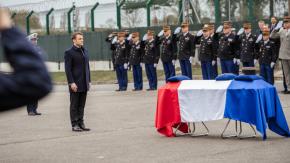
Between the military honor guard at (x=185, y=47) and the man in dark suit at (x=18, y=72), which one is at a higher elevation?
the man in dark suit at (x=18, y=72)

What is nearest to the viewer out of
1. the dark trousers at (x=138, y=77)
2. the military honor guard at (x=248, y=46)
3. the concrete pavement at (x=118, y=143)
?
the concrete pavement at (x=118, y=143)

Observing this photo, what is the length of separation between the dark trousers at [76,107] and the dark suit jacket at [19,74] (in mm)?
11023

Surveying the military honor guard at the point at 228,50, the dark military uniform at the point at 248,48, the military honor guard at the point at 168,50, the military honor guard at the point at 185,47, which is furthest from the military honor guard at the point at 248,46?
the military honor guard at the point at 168,50

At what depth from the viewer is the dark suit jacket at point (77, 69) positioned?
13377 mm

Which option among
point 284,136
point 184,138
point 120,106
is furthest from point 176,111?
point 120,106

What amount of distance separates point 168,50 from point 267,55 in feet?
14.7

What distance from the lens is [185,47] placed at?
23828mm

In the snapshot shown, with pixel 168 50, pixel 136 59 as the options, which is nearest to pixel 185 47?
pixel 168 50

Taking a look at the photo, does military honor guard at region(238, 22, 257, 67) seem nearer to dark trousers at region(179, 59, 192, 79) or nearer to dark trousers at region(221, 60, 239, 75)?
dark trousers at region(221, 60, 239, 75)

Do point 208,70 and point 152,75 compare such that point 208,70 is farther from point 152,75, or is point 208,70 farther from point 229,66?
point 152,75

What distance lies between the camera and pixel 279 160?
365 inches

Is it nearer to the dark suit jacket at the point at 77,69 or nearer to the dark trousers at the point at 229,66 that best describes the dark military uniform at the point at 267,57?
the dark trousers at the point at 229,66

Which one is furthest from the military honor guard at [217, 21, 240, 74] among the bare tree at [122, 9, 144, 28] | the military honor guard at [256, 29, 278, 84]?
the bare tree at [122, 9, 144, 28]

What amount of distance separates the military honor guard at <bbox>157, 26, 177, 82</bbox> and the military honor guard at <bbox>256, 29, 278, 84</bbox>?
3.86 meters
